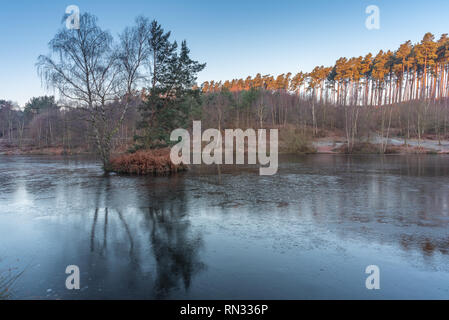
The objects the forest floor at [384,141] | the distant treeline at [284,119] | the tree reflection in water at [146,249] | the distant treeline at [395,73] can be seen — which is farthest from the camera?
the distant treeline at [395,73]

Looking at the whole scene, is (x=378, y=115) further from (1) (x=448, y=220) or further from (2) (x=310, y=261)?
(2) (x=310, y=261)

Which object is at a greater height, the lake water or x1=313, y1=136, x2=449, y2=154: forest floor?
x1=313, y1=136, x2=449, y2=154: forest floor

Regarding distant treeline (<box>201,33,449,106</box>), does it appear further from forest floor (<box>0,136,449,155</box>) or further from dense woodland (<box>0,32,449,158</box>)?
forest floor (<box>0,136,449,155</box>)

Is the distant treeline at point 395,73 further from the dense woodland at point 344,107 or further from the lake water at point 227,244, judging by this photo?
the lake water at point 227,244

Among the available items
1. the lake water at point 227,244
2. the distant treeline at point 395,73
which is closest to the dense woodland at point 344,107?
the distant treeline at point 395,73

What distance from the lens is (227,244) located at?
Answer: 5820 mm

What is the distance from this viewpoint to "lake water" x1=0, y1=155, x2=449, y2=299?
4.05 metres

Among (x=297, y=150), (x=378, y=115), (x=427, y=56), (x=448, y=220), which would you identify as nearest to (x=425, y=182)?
(x=448, y=220)

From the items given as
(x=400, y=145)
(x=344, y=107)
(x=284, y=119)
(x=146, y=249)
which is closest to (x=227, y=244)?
(x=146, y=249)

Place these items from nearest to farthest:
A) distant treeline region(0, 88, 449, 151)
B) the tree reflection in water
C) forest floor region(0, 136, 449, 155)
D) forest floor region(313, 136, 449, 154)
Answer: the tree reflection in water < forest floor region(313, 136, 449, 154) < forest floor region(0, 136, 449, 155) < distant treeline region(0, 88, 449, 151)

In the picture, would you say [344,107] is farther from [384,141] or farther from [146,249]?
[146,249]

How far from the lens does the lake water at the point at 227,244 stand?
405cm

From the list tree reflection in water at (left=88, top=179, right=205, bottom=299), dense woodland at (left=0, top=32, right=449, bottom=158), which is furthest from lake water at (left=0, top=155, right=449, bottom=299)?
dense woodland at (left=0, top=32, right=449, bottom=158)
